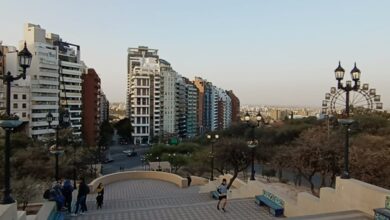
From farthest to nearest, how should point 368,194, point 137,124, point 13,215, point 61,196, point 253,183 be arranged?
1. point 137,124
2. point 253,183
3. point 61,196
4. point 368,194
5. point 13,215

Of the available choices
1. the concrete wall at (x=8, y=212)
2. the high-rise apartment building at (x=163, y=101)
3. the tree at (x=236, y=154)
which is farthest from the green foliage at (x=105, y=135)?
the concrete wall at (x=8, y=212)

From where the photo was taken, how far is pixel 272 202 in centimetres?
1353

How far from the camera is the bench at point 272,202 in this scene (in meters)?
12.9

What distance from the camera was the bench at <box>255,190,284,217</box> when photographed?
1286 centimetres

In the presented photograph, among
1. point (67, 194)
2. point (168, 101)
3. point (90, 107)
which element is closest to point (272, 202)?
point (67, 194)

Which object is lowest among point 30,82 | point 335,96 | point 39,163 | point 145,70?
point 39,163

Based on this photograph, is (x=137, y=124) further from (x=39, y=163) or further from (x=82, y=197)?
(x=82, y=197)

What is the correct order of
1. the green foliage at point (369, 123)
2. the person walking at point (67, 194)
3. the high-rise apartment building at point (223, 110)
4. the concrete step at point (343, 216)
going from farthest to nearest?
the high-rise apartment building at point (223, 110) → the green foliage at point (369, 123) → the person walking at point (67, 194) → the concrete step at point (343, 216)

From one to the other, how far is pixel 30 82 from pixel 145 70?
44765 mm

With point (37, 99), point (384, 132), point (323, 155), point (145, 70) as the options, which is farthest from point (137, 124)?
point (323, 155)

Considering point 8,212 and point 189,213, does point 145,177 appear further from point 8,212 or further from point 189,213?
point 8,212

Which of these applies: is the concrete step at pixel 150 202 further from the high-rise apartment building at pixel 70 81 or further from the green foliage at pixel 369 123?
the high-rise apartment building at pixel 70 81

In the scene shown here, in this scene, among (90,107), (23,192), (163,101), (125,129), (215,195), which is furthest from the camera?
(163,101)

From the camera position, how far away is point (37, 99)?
7575cm
